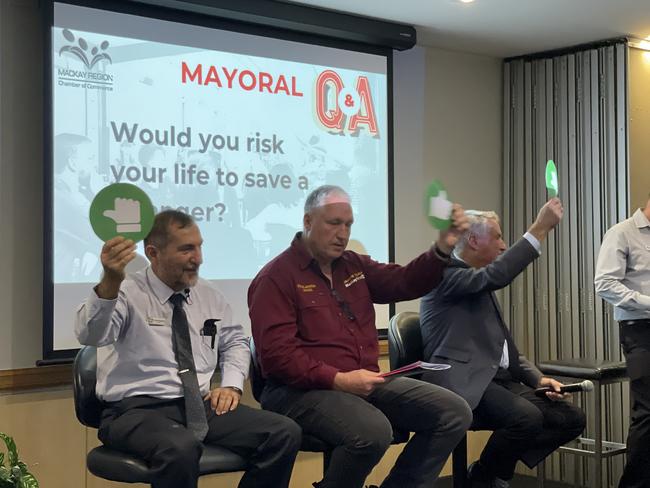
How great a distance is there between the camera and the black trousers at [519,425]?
3381 millimetres

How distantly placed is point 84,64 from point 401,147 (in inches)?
A: 73.2

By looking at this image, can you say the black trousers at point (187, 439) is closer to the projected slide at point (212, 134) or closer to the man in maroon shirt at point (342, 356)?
the man in maroon shirt at point (342, 356)

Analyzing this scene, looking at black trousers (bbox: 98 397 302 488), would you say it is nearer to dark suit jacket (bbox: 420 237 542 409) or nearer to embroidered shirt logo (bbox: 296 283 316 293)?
embroidered shirt logo (bbox: 296 283 316 293)

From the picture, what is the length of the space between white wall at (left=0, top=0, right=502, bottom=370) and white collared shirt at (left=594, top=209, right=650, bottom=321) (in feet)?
3.97

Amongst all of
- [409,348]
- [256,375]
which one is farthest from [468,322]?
[256,375]

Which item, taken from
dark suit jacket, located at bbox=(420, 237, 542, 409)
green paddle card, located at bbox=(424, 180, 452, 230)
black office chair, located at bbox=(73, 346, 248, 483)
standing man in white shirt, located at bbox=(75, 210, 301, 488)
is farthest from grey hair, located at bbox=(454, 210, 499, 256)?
black office chair, located at bbox=(73, 346, 248, 483)

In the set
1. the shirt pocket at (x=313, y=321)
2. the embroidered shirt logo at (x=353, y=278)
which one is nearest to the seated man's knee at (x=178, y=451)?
the shirt pocket at (x=313, y=321)

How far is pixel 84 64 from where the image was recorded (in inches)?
146

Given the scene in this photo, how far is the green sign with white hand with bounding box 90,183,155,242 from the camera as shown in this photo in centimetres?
259

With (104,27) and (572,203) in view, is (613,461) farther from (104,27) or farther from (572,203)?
(104,27)

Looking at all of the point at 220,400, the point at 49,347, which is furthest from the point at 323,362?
the point at 49,347

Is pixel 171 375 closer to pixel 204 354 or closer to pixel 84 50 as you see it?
pixel 204 354

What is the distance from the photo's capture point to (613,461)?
4.84m

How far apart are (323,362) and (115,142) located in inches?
57.0
